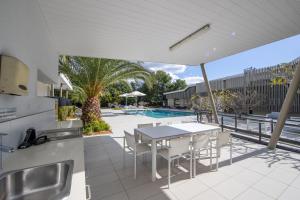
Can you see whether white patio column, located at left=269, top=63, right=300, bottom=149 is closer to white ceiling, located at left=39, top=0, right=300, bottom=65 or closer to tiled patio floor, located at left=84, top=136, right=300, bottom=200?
tiled patio floor, located at left=84, top=136, right=300, bottom=200

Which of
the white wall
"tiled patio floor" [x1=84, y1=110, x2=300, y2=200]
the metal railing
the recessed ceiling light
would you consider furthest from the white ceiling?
"tiled patio floor" [x1=84, y1=110, x2=300, y2=200]

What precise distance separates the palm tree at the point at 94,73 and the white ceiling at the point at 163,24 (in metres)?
1.16

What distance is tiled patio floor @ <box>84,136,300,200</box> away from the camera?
2314 millimetres

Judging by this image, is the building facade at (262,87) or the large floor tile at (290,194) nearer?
the large floor tile at (290,194)

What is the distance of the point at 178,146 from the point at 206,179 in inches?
31.6

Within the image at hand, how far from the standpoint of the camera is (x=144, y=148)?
125 inches

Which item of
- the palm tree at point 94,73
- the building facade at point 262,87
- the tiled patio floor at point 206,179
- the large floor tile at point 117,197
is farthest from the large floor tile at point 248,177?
the building facade at point 262,87

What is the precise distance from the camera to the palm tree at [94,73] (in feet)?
19.4

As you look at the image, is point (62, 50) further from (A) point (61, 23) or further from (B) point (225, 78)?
(B) point (225, 78)

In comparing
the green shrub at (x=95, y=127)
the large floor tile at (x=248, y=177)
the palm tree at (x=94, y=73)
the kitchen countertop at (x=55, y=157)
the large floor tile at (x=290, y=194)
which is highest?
the palm tree at (x=94, y=73)

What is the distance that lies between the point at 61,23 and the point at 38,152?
8.47 ft

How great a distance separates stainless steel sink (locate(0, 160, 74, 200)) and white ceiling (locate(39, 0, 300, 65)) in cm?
243

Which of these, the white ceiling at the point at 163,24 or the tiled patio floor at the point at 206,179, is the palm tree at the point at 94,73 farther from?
the tiled patio floor at the point at 206,179

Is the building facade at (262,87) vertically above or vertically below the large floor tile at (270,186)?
above
